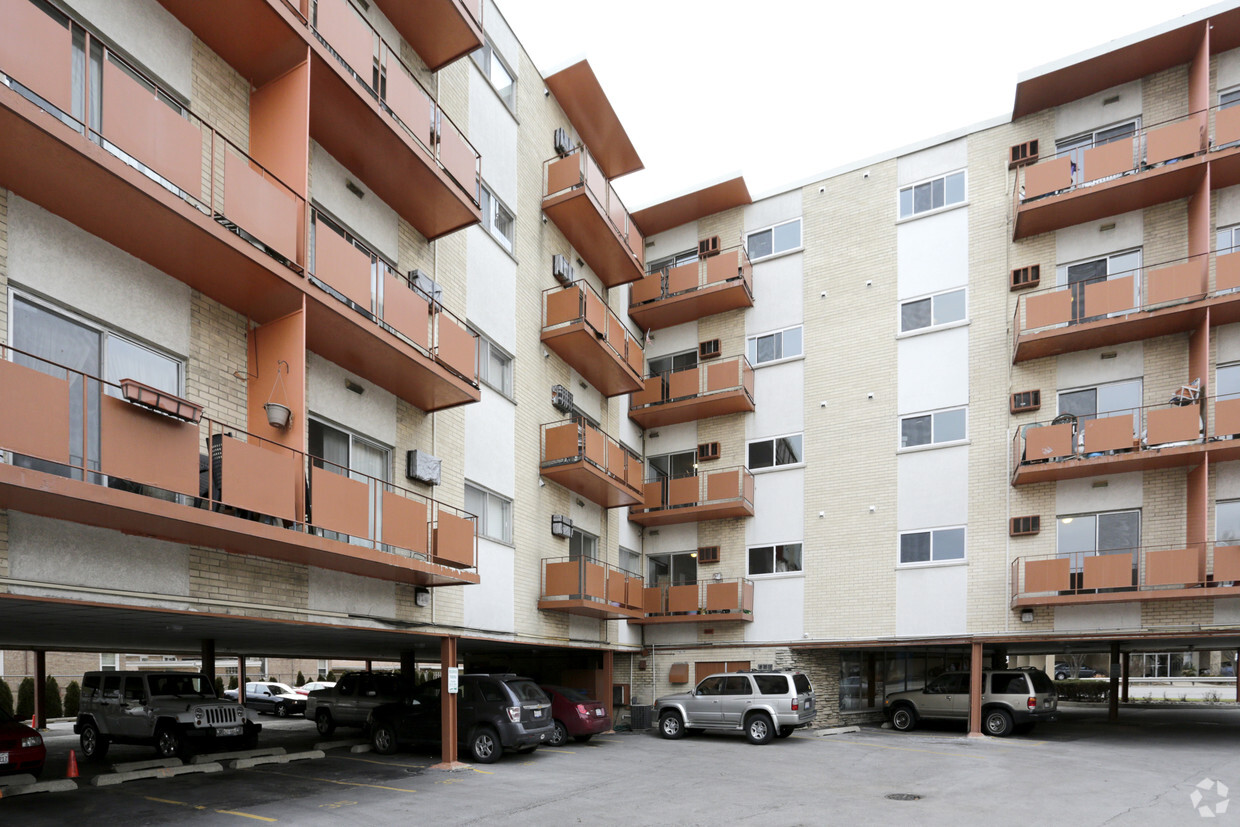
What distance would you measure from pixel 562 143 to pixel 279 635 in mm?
14452

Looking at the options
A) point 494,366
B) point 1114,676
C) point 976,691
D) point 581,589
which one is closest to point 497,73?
point 494,366

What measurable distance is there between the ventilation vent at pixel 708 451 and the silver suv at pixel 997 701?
28.3 ft

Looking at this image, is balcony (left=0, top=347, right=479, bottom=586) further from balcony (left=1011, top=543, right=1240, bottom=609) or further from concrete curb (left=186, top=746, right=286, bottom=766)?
balcony (left=1011, top=543, right=1240, bottom=609)

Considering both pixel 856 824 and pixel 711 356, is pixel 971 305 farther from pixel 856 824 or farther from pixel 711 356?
pixel 856 824

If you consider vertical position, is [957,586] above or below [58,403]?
below

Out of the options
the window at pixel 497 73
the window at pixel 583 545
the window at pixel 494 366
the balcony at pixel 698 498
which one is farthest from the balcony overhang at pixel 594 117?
the window at pixel 583 545

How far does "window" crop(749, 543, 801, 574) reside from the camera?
24.2 metres

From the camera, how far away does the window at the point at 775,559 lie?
953 inches

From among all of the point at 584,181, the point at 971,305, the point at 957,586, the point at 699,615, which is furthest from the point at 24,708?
the point at 971,305

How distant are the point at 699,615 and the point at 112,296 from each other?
18030 millimetres

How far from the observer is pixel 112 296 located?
951 centimetres

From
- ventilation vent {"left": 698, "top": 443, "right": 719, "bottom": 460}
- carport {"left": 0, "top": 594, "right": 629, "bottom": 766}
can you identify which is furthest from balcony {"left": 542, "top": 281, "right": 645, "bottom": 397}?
carport {"left": 0, "top": 594, "right": 629, "bottom": 766}

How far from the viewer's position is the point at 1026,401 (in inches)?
847

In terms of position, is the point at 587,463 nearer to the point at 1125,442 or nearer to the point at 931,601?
the point at 931,601
